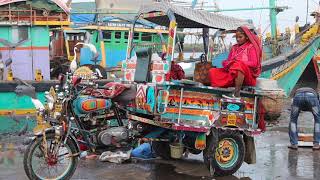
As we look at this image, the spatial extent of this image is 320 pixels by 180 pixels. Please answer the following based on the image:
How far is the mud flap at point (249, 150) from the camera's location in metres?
→ 7.43

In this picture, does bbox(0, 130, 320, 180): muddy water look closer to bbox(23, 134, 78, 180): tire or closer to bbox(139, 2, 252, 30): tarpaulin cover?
bbox(23, 134, 78, 180): tire

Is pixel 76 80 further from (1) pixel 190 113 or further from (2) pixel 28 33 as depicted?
(2) pixel 28 33

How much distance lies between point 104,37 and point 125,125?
16.2m

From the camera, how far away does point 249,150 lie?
7500 mm

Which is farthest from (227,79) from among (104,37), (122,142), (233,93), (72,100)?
(104,37)

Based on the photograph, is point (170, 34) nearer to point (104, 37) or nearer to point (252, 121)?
point (252, 121)

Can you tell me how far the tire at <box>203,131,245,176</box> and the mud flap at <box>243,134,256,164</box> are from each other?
0.20 metres

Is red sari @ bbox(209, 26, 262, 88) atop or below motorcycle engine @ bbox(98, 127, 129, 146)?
atop

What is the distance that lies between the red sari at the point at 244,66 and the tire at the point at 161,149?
1549 mm

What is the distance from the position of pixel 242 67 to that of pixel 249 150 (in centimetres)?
144

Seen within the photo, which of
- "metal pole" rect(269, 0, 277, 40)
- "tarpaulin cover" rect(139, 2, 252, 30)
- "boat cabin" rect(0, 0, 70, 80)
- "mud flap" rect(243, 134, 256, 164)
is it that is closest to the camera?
"tarpaulin cover" rect(139, 2, 252, 30)

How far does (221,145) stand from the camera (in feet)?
23.7

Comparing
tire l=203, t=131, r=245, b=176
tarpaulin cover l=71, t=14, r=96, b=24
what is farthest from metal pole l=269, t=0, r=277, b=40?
tire l=203, t=131, r=245, b=176

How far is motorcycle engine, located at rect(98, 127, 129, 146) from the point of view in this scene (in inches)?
260
